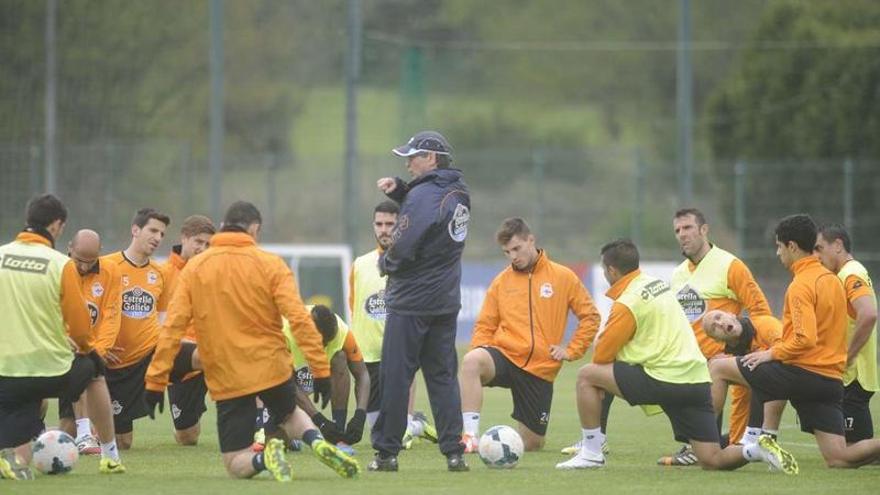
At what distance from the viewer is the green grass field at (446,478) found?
33.9 feet

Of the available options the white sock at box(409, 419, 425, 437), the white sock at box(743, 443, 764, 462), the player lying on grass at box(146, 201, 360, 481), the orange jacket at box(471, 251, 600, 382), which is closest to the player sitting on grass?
the white sock at box(743, 443, 764, 462)

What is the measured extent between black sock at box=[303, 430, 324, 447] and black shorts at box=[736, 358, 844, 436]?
11.0 ft

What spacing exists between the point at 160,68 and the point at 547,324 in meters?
19.1

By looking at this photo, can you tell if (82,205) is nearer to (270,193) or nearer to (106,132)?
(106,132)

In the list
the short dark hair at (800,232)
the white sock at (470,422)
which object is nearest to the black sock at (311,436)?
the white sock at (470,422)

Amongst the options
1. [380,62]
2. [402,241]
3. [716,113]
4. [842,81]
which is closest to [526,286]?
[402,241]

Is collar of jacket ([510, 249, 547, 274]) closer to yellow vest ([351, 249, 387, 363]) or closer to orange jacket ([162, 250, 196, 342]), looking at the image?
yellow vest ([351, 249, 387, 363])

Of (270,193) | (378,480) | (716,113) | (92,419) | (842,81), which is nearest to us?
(378,480)

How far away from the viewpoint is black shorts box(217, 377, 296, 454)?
1062 cm

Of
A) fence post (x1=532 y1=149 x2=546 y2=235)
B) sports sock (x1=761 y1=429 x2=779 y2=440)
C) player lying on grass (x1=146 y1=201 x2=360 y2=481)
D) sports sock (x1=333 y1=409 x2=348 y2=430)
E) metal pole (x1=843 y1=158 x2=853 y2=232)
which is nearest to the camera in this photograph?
player lying on grass (x1=146 y1=201 x2=360 y2=481)

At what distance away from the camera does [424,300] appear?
36.6 feet

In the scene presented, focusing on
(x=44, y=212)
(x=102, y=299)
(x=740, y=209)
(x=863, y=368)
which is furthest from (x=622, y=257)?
(x=740, y=209)

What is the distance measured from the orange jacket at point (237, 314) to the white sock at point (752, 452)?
10.5 ft

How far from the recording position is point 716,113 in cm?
4147
